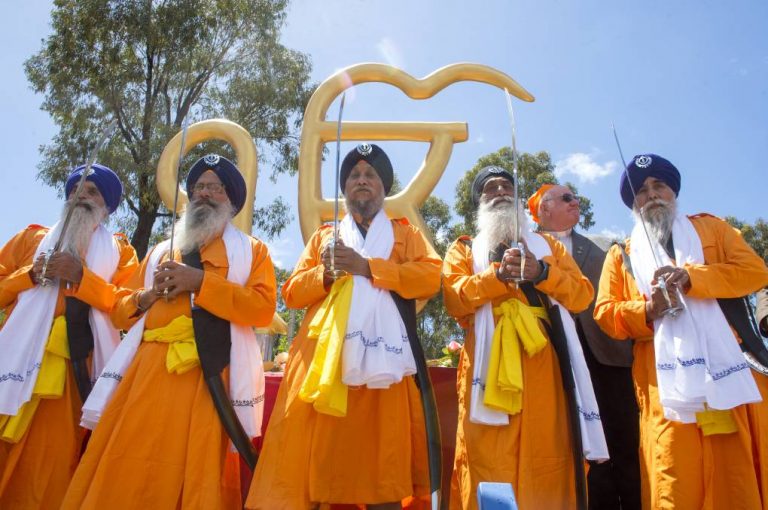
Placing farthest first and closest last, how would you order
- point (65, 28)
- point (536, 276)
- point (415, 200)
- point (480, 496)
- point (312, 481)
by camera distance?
point (65, 28) → point (415, 200) → point (536, 276) → point (312, 481) → point (480, 496)

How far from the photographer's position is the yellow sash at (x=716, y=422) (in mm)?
2781

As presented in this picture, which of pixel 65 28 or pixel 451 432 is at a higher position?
pixel 65 28

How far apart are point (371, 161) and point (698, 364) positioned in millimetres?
2162

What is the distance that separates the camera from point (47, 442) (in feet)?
10.6

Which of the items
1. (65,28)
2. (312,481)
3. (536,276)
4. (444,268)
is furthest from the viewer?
(65,28)

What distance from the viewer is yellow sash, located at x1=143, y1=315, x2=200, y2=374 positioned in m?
2.96

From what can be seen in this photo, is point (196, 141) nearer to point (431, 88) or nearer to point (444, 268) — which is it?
point (431, 88)

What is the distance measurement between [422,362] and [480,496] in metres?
1.75

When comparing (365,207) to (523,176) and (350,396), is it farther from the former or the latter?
(523,176)

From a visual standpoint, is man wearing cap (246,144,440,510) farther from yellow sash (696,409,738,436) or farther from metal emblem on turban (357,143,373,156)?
yellow sash (696,409,738,436)

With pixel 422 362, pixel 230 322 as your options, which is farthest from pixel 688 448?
pixel 230 322

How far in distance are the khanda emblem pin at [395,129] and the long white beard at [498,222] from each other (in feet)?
2.89

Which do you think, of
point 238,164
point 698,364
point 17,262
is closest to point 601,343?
point 698,364

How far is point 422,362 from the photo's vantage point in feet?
10.0
